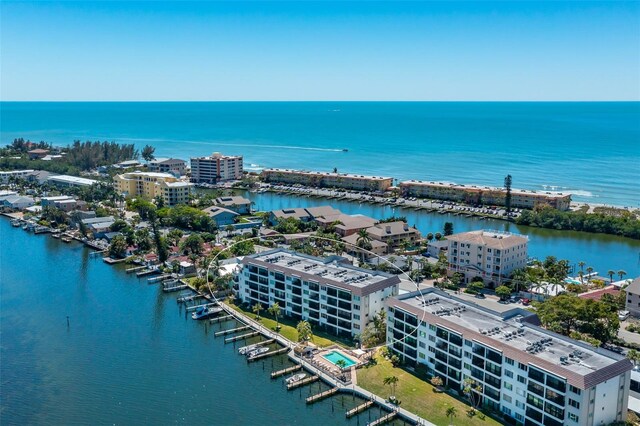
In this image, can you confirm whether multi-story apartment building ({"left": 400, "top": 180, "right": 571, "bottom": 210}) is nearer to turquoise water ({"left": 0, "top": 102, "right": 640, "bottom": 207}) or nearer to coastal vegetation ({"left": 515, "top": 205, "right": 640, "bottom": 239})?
coastal vegetation ({"left": 515, "top": 205, "right": 640, "bottom": 239})

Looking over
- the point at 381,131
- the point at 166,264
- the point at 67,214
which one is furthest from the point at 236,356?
the point at 381,131

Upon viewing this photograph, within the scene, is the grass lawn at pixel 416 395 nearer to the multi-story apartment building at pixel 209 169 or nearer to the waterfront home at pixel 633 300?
the waterfront home at pixel 633 300

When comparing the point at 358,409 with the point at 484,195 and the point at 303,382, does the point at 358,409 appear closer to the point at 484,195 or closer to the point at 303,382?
the point at 303,382

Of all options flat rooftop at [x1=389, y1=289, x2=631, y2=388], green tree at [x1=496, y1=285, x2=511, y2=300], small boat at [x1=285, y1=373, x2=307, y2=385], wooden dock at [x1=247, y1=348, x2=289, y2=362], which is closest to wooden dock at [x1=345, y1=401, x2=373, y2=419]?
small boat at [x1=285, y1=373, x2=307, y2=385]

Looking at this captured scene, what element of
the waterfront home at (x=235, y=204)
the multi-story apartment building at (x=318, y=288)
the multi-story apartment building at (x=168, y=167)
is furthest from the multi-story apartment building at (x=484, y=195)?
the multi-story apartment building at (x=318, y=288)

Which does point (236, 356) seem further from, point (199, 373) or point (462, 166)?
point (462, 166)

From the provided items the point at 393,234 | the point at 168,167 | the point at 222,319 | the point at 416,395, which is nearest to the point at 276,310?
the point at 222,319
